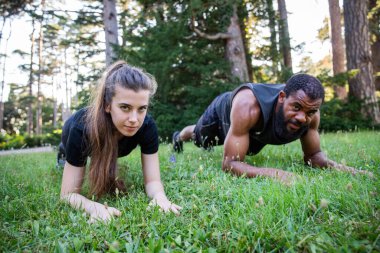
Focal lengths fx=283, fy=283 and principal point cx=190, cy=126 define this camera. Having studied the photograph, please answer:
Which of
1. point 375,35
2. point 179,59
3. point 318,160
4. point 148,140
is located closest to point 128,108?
point 148,140

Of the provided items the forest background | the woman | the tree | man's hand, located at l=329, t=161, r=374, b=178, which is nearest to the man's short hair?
man's hand, located at l=329, t=161, r=374, b=178

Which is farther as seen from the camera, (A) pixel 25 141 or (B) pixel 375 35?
(A) pixel 25 141

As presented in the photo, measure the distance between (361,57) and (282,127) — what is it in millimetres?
8584

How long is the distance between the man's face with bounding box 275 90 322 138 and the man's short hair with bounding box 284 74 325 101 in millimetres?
41

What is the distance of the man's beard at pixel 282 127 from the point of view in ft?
10.6

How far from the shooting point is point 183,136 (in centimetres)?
586

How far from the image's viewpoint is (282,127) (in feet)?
10.8

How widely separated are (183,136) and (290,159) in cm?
234

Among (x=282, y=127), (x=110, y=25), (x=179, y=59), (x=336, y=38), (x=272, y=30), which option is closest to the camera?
(x=282, y=127)

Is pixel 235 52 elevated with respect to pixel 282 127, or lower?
elevated

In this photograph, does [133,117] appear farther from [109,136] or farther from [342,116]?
[342,116]

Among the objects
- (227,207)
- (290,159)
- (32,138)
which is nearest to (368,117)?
(290,159)

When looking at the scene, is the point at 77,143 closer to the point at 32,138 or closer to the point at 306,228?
the point at 306,228

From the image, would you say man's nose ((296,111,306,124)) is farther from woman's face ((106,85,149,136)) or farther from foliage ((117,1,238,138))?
foliage ((117,1,238,138))
